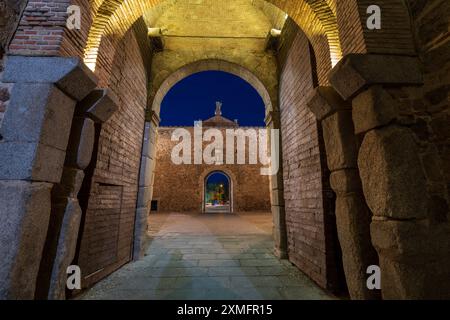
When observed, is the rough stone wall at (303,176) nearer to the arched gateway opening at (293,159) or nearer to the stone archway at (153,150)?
the arched gateway opening at (293,159)

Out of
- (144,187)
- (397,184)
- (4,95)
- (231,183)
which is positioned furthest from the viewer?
(231,183)

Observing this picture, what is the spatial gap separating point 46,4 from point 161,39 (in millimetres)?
3056

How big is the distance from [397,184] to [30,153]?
312cm

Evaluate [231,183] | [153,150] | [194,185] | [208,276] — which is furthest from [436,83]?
[194,185]

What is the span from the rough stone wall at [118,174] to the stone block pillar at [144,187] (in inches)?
4.2

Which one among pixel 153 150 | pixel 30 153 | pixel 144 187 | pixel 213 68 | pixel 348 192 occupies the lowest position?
pixel 348 192

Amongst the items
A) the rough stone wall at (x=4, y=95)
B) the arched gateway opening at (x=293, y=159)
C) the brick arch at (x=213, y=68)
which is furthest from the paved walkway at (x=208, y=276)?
the brick arch at (x=213, y=68)

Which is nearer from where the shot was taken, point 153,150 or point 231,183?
point 153,150

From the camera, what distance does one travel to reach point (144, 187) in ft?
14.5

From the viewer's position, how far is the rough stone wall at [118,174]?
9.52 feet

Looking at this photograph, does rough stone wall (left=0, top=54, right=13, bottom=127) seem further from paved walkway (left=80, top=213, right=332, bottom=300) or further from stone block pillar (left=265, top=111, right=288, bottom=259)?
stone block pillar (left=265, top=111, right=288, bottom=259)

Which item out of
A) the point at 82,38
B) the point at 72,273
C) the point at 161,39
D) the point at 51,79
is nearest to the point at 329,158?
the point at 51,79

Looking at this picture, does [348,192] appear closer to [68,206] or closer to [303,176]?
[303,176]

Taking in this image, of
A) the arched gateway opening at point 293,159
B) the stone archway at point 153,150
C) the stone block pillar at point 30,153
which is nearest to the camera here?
the stone block pillar at point 30,153
